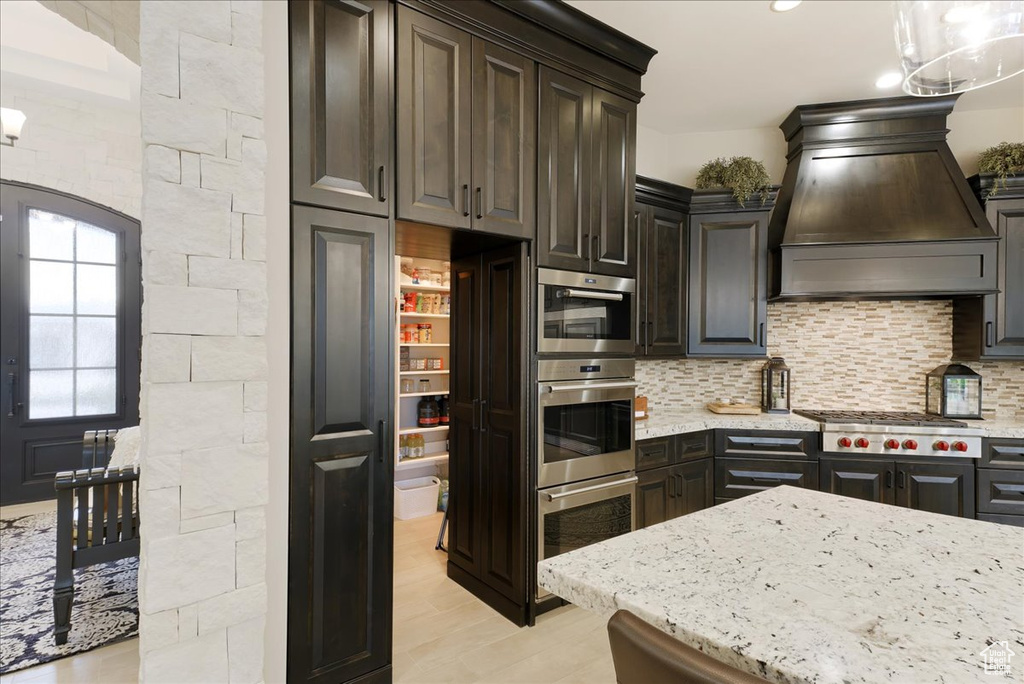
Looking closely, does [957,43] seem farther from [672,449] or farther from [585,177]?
[672,449]

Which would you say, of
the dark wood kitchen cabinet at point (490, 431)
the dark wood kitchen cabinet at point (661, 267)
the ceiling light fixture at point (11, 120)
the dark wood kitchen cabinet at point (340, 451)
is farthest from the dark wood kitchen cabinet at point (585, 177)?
the ceiling light fixture at point (11, 120)

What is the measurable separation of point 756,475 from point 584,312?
1.76 meters

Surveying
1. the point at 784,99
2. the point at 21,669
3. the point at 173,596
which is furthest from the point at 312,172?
the point at 784,99

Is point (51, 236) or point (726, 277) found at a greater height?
point (51, 236)

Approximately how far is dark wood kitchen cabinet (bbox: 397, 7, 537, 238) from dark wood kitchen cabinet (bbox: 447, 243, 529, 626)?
0.30 meters

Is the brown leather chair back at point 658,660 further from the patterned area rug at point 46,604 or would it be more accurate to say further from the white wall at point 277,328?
the patterned area rug at point 46,604

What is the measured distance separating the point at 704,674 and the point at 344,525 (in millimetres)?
1518

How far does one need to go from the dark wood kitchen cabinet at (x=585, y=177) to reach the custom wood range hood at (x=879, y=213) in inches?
55.7

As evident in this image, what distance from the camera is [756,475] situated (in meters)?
3.25

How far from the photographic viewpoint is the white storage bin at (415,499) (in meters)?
3.86

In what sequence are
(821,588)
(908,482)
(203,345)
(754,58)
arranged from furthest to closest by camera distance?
(908,482) → (754,58) → (203,345) → (821,588)

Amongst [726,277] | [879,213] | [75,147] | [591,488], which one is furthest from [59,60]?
[879,213]

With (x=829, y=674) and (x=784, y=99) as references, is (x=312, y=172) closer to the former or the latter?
(x=829, y=674)

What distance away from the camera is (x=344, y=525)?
178 centimetres
